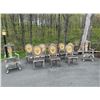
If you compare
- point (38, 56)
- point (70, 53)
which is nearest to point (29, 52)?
point (38, 56)

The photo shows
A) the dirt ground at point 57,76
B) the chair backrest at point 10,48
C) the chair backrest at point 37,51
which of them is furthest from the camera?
the chair backrest at point 37,51

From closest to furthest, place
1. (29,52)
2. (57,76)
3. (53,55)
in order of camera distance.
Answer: (57,76), (29,52), (53,55)

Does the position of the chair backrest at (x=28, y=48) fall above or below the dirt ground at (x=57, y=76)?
above

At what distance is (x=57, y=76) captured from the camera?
6.34 metres

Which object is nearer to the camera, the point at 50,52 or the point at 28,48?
the point at 28,48

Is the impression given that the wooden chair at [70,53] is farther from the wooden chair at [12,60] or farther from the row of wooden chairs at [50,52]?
the wooden chair at [12,60]

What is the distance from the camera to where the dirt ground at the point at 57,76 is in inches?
242

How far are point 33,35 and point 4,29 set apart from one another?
70 cm

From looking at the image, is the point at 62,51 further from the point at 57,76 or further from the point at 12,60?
the point at 12,60

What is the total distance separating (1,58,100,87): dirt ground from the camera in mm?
6145

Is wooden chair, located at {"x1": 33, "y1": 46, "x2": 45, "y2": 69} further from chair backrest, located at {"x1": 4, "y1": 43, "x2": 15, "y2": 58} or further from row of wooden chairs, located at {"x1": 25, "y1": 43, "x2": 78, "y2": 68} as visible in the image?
chair backrest, located at {"x1": 4, "y1": 43, "x2": 15, "y2": 58}

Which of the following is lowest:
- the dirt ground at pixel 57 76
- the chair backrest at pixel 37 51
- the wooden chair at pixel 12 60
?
the dirt ground at pixel 57 76

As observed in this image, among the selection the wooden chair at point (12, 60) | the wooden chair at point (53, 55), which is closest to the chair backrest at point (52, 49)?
the wooden chair at point (53, 55)
